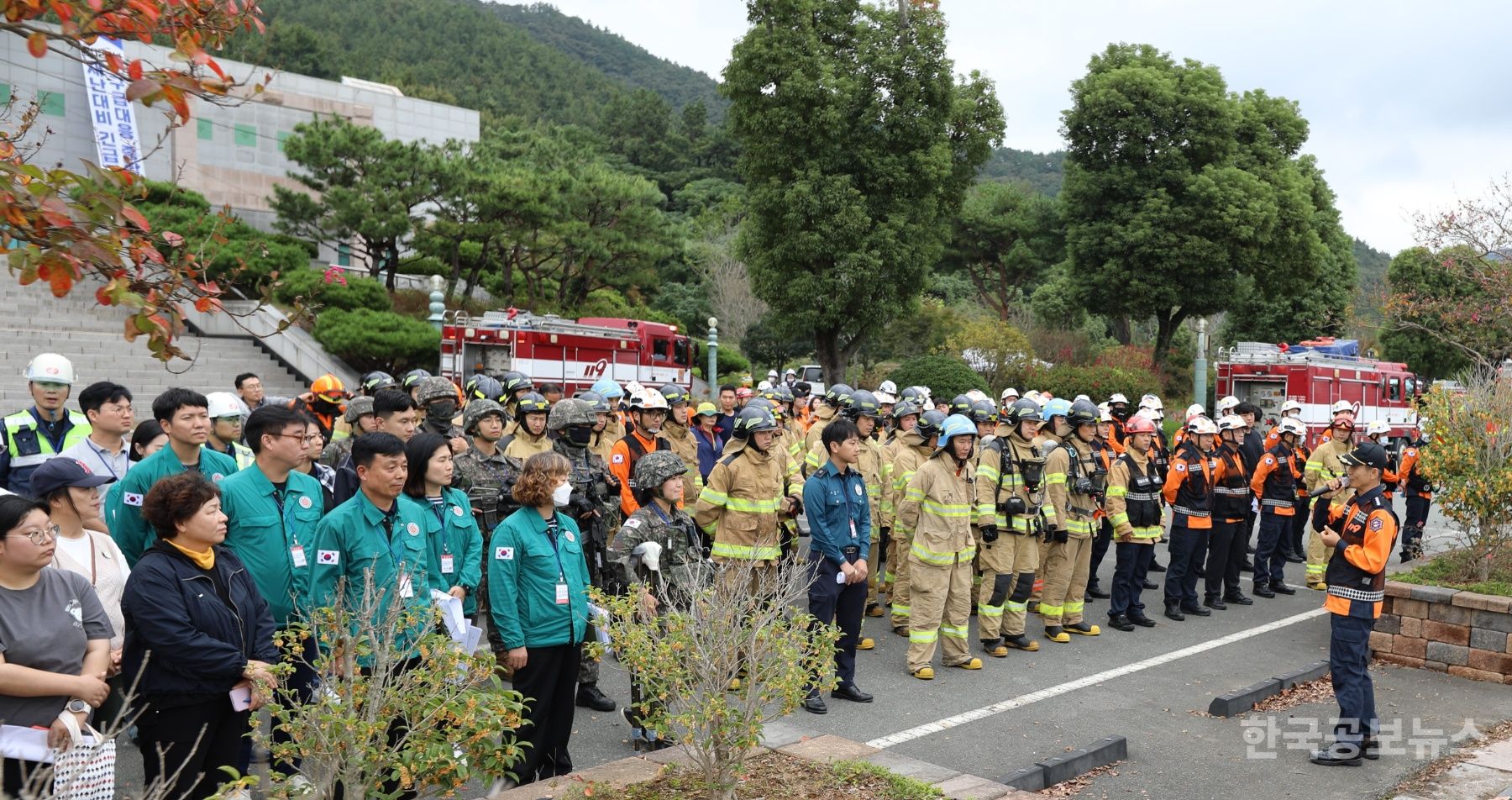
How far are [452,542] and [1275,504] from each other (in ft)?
32.8

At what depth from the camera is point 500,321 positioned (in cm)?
2216

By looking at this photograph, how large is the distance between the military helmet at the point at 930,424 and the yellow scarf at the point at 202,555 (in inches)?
257

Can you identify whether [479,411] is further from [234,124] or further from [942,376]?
[234,124]

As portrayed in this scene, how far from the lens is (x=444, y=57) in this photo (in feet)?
294

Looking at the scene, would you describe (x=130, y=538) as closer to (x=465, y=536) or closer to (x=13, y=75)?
(x=465, y=536)

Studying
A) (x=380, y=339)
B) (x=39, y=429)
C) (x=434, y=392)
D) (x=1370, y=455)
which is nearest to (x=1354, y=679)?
(x=1370, y=455)

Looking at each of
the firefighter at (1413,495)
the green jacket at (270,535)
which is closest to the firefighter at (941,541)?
the green jacket at (270,535)

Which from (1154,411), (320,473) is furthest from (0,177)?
(1154,411)

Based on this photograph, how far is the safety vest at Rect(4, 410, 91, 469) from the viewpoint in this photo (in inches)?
271

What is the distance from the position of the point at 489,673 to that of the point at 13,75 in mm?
36786

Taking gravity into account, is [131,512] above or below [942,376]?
below

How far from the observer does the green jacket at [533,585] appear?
5414mm

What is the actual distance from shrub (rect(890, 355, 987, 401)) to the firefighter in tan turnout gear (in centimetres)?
1742

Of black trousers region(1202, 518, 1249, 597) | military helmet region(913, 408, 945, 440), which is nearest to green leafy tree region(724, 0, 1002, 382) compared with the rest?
black trousers region(1202, 518, 1249, 597)
